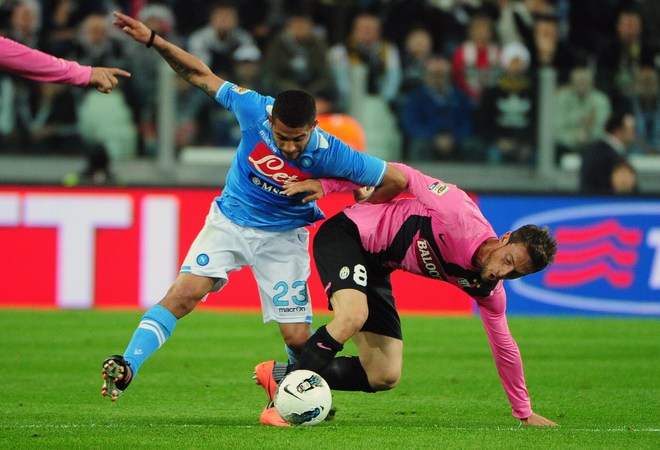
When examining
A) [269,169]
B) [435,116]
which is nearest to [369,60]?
[435,116]

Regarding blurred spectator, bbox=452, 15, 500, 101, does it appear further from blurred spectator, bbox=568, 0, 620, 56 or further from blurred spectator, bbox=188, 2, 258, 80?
blurred spectator, bbox=188, 2, 258, 80

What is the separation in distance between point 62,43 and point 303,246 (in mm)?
8733

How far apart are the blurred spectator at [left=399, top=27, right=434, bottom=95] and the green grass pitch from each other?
3.10m

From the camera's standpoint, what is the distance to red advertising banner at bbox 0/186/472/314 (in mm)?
13906

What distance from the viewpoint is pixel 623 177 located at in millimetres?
14938

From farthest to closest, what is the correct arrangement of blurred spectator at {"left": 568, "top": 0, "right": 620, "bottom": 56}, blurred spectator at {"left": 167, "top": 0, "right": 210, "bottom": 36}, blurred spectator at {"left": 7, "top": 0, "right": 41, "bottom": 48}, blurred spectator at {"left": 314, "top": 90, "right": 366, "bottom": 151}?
blurred spectator at {"left": 568, "top": 0, "right": 620, "bottom": 56}, blurred spectator at {"left": 167, "top": 0, "right": 210, "bottom": 36}, blurred spectator at {"left": 7, "top": 0, "right": 41, "bottom": 48}, blurred spectator at {"left": 314, "top": 90, "right": 366, "bottom": 151}

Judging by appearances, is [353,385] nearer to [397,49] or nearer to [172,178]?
[172,178]

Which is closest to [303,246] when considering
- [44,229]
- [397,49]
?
[44,229]

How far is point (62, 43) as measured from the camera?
614 inches

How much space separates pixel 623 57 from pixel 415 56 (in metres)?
2.87

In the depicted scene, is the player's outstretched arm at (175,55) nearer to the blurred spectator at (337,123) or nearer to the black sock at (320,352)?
the black sock at (320,352)

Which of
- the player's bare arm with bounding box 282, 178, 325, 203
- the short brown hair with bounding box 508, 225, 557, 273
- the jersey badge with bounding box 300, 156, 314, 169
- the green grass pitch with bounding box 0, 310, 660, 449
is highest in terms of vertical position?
the jersey badge with bounding box 300, 156, 314, 169

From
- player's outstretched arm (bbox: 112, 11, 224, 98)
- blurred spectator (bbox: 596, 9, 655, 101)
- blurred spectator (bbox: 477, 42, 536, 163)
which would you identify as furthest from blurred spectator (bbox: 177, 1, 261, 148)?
player's outstretched arm (bbox: 112, 11, 224, 98)

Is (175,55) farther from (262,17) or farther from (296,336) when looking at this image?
(262,17)
